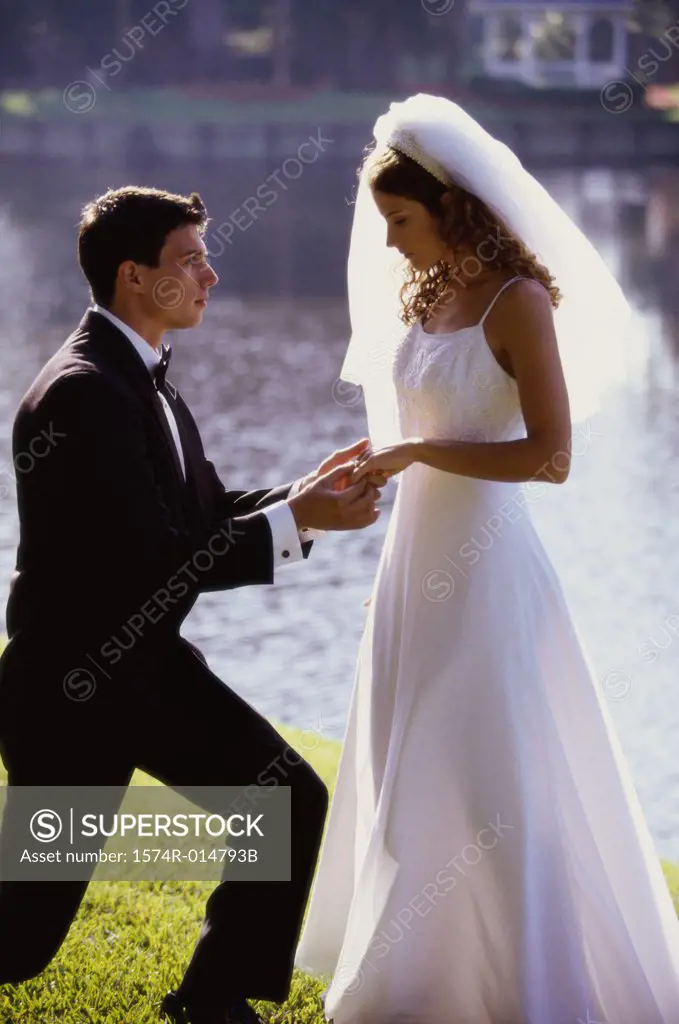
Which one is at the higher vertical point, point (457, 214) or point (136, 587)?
point (457, 214)

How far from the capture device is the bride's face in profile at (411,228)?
11.2ft

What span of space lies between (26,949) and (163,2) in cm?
4772

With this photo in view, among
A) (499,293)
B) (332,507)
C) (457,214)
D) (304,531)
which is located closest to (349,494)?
(332,507)

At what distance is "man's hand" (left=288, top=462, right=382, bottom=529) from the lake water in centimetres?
295

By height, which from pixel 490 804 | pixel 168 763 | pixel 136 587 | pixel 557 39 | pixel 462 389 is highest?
pixel 557 39

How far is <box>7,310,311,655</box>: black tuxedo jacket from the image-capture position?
3.08m

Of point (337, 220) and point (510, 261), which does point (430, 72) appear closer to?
point (337, 220)

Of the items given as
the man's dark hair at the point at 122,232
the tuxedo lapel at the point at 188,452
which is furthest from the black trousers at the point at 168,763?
the man's dark hair at the point at 122,232

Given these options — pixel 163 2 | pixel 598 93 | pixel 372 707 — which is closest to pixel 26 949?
pixel 372 707

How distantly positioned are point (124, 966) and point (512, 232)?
206 centimetres

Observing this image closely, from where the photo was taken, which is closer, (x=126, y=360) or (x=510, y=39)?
(x=126, y=360)

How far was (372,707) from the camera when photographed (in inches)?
140

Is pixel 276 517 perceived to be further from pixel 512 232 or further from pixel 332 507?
pixel 512 232

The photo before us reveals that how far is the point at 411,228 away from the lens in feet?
11.3
